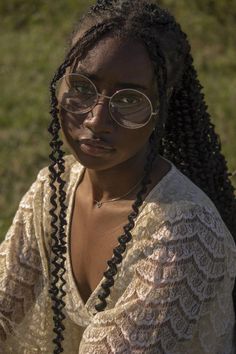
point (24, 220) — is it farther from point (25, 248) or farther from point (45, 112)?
point (45, 112)

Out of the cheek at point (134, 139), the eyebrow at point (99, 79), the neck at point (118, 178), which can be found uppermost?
the eyebrow at point (99, 79)

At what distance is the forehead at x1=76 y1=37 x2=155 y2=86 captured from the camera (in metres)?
2.56

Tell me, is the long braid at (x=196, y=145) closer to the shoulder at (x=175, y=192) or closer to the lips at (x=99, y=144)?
the shoulder at (x=175, y=192)

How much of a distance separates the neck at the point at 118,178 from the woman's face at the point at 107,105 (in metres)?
0.09

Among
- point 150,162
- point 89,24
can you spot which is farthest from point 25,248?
point 89,24

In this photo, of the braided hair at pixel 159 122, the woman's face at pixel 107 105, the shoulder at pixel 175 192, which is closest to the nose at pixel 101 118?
the woman's face at pixel 107 105

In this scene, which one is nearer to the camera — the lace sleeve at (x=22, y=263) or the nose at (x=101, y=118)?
the nose at (x=101, y=118)

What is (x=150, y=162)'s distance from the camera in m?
2.68

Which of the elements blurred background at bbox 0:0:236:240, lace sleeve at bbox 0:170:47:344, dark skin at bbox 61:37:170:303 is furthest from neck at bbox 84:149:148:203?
blurred background at bbox 0:0:236:240

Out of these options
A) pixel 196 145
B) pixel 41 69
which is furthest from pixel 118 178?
pixel 41 69

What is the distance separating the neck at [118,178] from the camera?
9.17 feet

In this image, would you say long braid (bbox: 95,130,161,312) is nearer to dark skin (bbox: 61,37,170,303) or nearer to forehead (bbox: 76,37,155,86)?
dark skin (bbox: 61,37,170,303)

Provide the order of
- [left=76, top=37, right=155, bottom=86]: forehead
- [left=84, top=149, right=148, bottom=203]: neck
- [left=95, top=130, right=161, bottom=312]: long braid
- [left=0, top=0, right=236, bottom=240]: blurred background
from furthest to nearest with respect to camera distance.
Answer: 1. [left=0, top=0, right=236, bottom=240]: blurred background
2. [left=84, top=149, right=148, bottom=203]: neck
3. [left=95, top=130, right=161, bottom=312]: long braid
4. [left=76, top=37, right=155, bottom=86]: forehead

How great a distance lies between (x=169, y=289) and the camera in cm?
262
